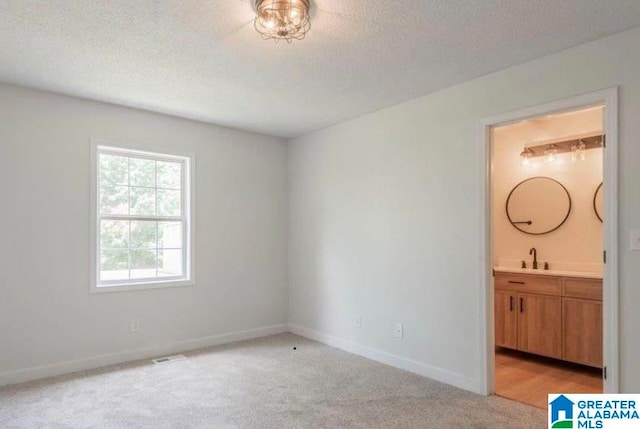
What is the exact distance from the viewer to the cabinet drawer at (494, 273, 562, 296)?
385cm

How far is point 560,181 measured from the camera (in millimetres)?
4309

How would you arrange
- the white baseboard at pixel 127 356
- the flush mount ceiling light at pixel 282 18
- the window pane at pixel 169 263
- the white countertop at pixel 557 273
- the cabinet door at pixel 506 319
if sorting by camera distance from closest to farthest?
the flush mount ceiling light at pixel 282 18 → the white baseboard at pixel 127 356 → the white countertop at pixel 557 273 → the cabinet door at pixel 506 319 → the window pane at pixel 169 263

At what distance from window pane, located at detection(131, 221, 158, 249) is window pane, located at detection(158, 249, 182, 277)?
0.14 metres

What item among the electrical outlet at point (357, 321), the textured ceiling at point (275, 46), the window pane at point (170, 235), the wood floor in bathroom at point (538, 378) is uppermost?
the textured ceiling at point (275, 46)

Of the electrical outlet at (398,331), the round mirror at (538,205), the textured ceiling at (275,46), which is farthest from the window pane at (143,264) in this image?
the round mirror at (538,205)

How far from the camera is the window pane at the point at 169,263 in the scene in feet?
14.0

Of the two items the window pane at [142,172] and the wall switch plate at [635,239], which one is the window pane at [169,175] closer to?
the window pane at [142,172]

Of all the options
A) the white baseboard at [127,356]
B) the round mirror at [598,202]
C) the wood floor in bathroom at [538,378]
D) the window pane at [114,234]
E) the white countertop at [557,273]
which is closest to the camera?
the wood floor in bathroom at [538,378]

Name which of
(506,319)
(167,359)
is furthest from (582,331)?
(167,359)

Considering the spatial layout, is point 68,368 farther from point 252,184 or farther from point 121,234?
point 252,184

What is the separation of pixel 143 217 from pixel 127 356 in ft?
4.46

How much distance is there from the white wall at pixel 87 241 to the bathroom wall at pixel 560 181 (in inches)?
108

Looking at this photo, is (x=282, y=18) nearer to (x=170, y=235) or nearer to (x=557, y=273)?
(x=170, y=235)

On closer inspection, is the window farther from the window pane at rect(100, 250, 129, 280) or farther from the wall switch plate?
the wall switch plate
